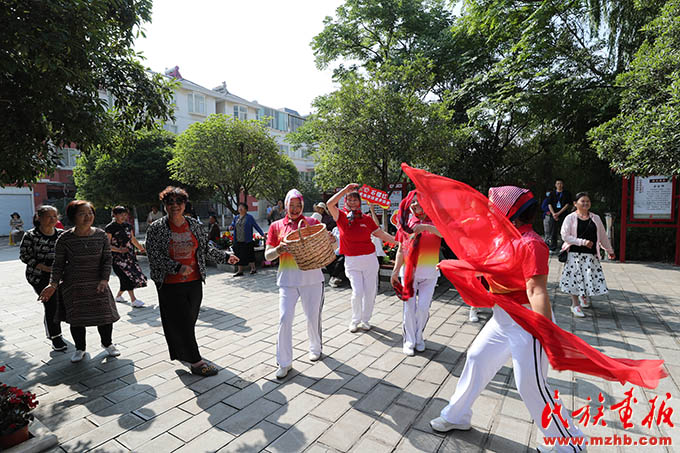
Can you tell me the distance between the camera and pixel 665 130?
604 cm

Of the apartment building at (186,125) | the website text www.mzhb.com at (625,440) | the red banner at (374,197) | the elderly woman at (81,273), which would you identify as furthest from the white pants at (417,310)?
the apartment building at (186,125)

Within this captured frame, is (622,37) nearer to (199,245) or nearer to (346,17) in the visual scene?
(346,17)

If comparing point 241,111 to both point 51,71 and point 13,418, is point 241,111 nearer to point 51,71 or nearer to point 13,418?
point 51,71

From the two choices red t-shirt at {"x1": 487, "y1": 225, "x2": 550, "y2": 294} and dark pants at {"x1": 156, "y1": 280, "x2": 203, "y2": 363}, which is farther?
dark pants at {"x1": 156, "y1": 280, "x2": 203, "y2": 363}

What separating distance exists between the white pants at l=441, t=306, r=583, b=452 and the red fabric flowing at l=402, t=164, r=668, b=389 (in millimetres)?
93

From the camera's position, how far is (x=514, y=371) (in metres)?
2.44

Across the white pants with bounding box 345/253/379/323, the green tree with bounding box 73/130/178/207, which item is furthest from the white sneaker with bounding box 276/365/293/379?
the green tree with bounding box 73/130/178/207

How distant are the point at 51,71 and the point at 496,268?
4.15 m

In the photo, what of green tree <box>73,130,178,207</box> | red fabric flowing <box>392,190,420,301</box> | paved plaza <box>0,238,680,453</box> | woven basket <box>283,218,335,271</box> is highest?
green tree <box>73,130,178,207</box>

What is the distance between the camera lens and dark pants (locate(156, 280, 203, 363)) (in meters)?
3.79

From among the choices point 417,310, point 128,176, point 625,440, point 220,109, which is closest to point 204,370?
point 417,310

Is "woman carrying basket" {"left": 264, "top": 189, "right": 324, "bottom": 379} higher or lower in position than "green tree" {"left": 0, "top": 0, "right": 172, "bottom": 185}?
lower

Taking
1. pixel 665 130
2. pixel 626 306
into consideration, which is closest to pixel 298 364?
pixel 626 306

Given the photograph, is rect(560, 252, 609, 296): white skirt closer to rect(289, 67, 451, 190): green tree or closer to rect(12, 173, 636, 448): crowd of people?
rect(12, 173, 636, 448): crowd of people
